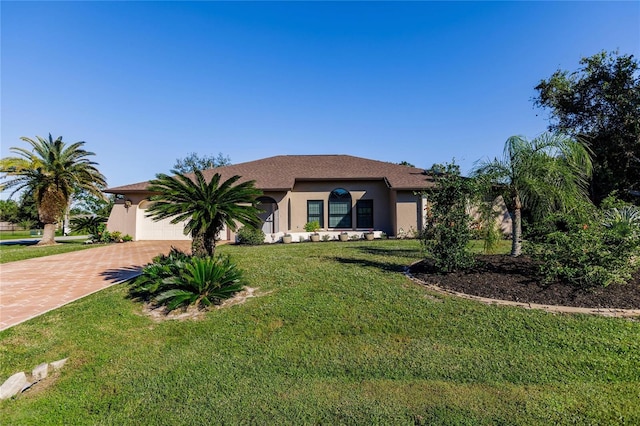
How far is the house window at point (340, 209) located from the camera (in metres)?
19.4

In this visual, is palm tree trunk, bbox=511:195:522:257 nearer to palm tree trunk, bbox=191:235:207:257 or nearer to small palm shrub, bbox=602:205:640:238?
small palm shrub, bbox=602:205:640:238

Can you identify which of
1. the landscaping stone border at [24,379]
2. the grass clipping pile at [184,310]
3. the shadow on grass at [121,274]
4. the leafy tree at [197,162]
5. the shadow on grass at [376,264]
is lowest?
the landscaping stone border at [24,379]

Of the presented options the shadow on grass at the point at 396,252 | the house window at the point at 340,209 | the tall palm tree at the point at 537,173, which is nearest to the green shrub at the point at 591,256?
the tall palm tree at the point at 537,173

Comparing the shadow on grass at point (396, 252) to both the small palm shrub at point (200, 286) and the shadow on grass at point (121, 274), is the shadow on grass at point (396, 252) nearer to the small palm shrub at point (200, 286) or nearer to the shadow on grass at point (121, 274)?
the small palm shrub at point (200, 286)

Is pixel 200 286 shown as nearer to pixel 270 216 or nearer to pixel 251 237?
pixel 251 237

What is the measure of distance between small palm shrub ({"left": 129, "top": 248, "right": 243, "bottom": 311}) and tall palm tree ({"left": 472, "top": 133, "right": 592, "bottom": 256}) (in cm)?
788

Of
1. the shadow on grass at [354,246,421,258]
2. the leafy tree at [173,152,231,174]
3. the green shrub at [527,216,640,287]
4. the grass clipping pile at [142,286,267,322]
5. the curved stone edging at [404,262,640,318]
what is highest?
the leafy tree at [173,152,231,174]

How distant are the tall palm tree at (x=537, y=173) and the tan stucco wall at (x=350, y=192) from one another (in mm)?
9823

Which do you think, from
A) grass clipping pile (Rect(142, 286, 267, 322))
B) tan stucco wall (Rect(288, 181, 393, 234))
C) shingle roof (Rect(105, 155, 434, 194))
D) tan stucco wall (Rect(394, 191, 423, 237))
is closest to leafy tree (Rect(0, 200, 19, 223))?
shingle roof (Rect(105, 155, 434, 194))

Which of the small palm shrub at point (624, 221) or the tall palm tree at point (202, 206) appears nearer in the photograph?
the small palm shrub at point (624, 221)

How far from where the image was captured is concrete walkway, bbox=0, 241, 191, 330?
6777mm

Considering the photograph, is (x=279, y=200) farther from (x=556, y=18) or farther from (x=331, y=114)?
(x=556, y=18)

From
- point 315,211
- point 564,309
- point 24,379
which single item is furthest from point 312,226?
point 24,379

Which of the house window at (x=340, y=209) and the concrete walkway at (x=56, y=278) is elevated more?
the house window at (x=340, y=209)
